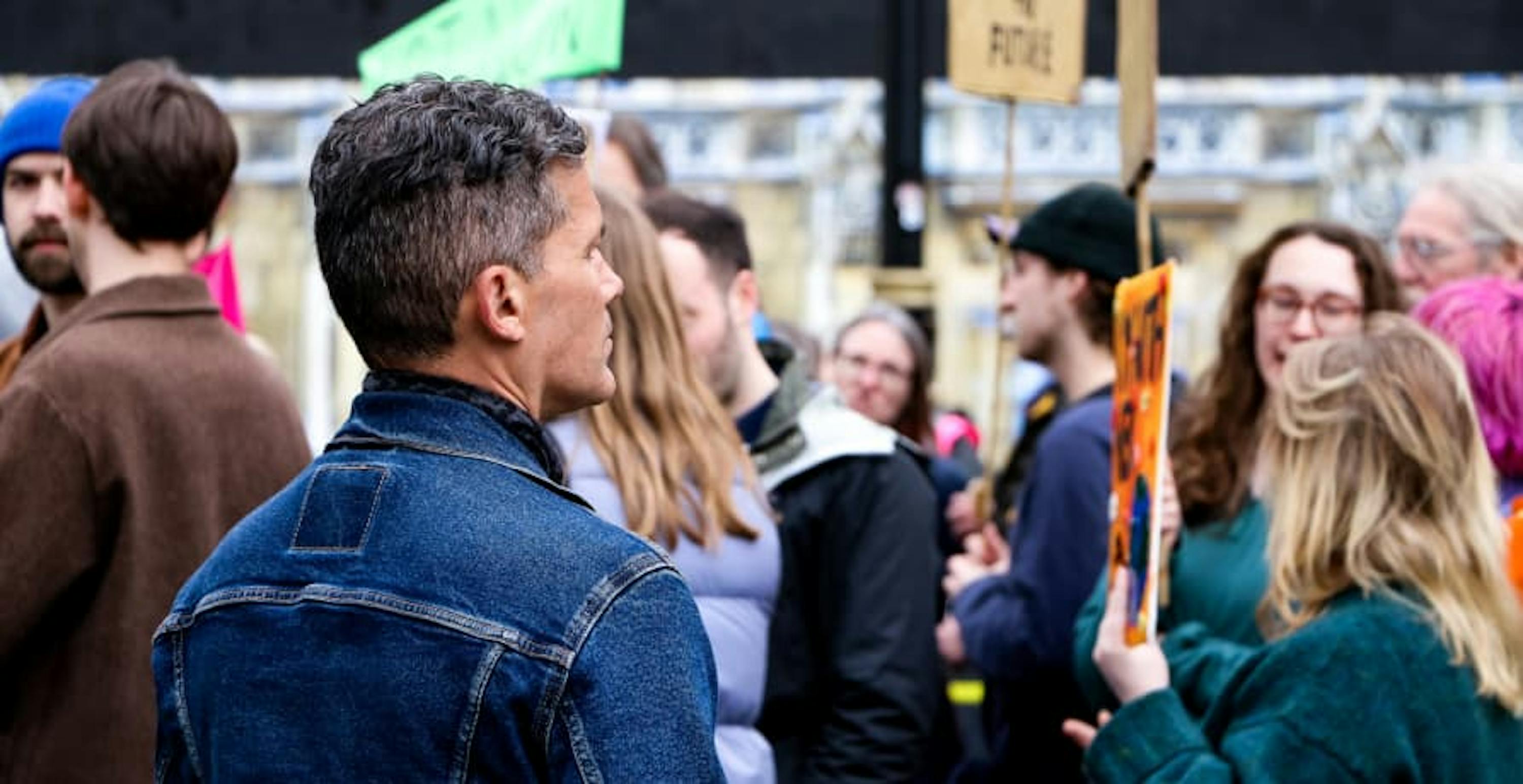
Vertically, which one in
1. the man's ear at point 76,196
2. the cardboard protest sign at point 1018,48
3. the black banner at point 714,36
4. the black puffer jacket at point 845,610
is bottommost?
the black puffer jacket at point 845,610

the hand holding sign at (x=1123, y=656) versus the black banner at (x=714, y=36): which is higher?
the black banner at (x=714, y=36)

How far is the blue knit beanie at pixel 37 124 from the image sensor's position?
361 cm

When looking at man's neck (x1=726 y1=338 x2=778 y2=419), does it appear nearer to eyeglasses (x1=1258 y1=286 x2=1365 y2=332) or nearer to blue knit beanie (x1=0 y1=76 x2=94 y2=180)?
eyeglasses (x1=1258 y1=286 x2=1365 y2=332)

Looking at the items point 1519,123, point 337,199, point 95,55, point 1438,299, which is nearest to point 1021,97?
point 1438,299

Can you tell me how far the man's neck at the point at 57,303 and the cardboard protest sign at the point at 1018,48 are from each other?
1.65 metres

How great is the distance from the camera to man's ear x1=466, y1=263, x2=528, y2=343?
1783mm

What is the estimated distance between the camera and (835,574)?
362 centimetres

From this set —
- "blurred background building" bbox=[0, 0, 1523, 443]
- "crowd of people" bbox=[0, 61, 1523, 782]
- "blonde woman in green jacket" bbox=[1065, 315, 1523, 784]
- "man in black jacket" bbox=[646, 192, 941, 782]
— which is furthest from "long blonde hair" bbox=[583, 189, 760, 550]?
"blurred background building" bbox=[0, 0, 1523, 443]

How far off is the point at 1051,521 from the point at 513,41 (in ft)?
4.83

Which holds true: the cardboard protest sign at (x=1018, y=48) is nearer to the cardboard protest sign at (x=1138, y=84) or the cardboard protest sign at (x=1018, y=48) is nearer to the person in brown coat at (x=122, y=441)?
the cardboard protest sign at (x=1138, y=84)

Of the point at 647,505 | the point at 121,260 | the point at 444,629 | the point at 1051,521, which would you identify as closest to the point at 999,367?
the point at 1051,521

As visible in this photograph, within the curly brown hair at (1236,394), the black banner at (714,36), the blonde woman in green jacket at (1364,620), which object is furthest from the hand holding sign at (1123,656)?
the black banner at (714,36)

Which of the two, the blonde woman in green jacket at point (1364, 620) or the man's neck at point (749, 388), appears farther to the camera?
the man's neck at point (749, 388)

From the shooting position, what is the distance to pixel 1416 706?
271 cm
